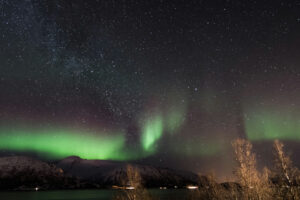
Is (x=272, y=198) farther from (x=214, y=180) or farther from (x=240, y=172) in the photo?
(x=214, y=180)

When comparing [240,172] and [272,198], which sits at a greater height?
[240,172]

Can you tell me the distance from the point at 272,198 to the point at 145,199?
17373mm

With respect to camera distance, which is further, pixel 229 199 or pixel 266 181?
pixel 229 199

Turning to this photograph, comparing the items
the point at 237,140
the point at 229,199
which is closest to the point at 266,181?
the point at 237,140

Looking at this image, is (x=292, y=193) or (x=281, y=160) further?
(x=281, y=160)

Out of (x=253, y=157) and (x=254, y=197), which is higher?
(x=253, y=157)

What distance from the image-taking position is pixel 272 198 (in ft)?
110

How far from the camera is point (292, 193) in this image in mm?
29562

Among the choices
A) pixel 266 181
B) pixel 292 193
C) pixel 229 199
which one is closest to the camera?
pixel 292 193

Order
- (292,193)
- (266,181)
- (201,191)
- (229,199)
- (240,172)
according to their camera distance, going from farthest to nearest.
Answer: (201,191), (229,199), (240,172), (266,181), (292,193)

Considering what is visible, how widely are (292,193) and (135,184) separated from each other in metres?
18.9

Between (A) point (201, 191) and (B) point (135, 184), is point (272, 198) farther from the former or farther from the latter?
(A) point (201, 191)

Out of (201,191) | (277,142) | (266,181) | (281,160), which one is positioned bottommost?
(201,191)

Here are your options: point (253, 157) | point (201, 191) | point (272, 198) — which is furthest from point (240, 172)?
point (201, 191)
